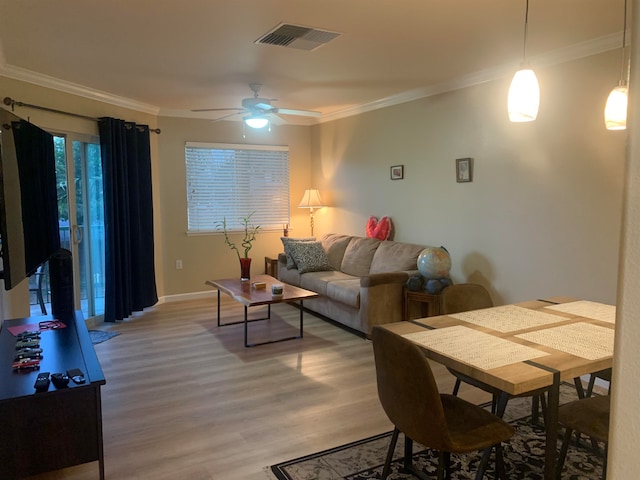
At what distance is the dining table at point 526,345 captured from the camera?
1.76 meters

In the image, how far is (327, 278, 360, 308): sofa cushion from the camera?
4.56m

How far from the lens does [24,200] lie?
2662mm

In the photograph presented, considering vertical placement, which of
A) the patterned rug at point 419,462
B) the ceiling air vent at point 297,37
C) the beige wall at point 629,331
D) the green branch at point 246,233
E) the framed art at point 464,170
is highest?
the ceiling air vent at point 297,37

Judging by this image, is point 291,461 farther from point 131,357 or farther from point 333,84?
point 333,84

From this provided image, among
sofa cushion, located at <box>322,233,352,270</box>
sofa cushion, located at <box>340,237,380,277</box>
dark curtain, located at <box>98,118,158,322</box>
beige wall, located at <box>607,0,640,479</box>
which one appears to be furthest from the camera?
sofa cushion, located at <box>322,233,352,270</box>

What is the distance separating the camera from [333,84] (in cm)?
465

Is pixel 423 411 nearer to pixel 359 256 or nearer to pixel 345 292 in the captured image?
pixel 345 292

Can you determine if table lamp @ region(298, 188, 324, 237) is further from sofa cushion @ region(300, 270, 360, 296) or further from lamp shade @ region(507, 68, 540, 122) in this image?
lamp shade @ region(507, 68, 540, 122)

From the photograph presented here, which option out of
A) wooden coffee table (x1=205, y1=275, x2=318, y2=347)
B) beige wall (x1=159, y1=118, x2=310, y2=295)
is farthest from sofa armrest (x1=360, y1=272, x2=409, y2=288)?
beige wall (x1=159, y1=118, x2=310, y2=295)

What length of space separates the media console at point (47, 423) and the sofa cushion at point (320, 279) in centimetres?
301

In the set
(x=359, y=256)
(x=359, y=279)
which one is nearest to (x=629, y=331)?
(x=359, y=279)

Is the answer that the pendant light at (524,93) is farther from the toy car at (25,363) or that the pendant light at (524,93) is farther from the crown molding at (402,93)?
the toy car at (25,363)

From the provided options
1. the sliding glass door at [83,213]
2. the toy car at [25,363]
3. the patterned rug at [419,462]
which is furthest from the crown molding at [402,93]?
the patterned rug at [419,462]

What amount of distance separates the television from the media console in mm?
490
